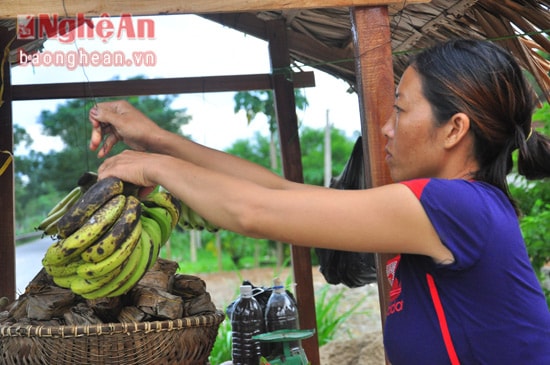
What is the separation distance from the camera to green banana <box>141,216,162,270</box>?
2.29 metres

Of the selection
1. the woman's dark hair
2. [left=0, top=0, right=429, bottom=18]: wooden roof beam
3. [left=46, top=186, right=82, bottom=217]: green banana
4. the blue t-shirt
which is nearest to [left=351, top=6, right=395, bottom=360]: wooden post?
[left=0, top=0, right=429, bottom=18]: wooden roof beam

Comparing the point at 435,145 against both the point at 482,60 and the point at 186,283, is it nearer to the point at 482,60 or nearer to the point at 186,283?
the point at 482,60

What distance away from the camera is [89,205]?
6.88ft

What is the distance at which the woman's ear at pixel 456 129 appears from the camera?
1920mm

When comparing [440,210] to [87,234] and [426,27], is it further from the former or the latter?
[426,27]

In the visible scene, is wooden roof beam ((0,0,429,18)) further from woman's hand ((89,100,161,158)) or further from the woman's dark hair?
the woman's dark hair

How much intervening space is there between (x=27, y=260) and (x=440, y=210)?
41.5 feet

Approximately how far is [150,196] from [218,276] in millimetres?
12180

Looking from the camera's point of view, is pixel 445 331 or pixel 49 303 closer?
pixel 445 331

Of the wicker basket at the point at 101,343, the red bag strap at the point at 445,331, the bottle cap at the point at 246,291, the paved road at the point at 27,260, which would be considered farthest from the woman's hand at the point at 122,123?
the paved road at the point at 27,260

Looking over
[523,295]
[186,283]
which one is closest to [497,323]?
[523,295]

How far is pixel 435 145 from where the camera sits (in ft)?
6.52

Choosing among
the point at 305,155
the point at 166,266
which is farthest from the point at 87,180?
the point at 305,155

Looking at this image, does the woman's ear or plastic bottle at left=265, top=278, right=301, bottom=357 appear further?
plastic bottle at left=265, top=278, right=301, bottom=357
